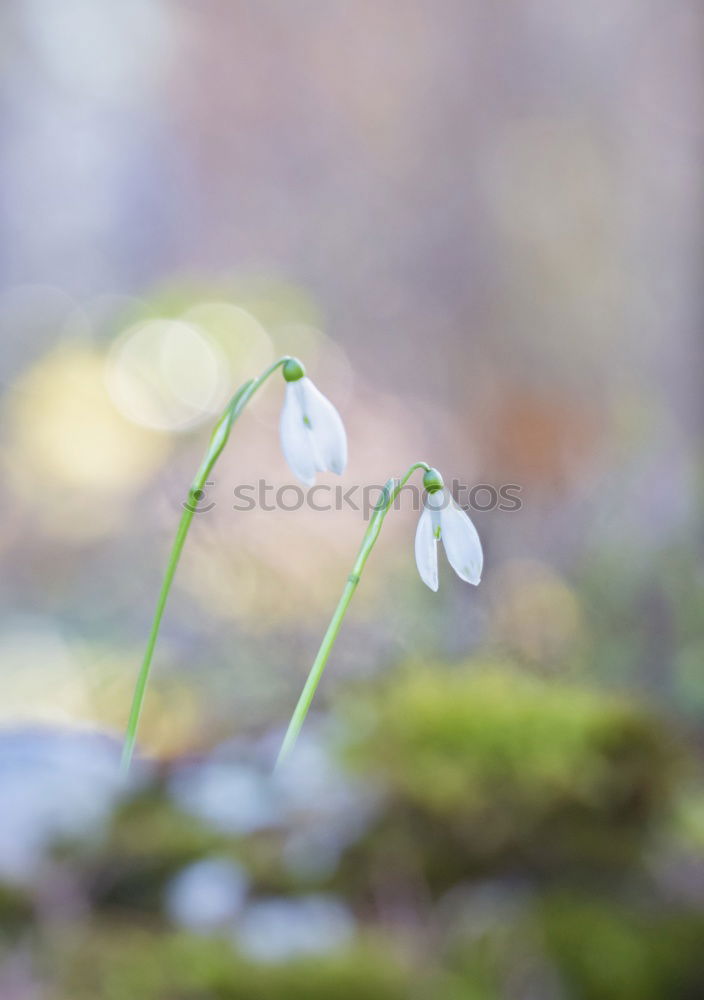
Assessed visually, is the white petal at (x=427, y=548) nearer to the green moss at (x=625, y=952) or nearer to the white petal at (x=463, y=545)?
the white petal at (x=463, y=545)

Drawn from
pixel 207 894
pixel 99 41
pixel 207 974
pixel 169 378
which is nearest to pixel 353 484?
pixel 169 378

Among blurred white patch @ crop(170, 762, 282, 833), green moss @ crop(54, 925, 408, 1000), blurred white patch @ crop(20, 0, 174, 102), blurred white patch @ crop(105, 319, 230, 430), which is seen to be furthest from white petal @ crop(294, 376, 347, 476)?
blurred white patch @ crop(20, 0, 174, 102)

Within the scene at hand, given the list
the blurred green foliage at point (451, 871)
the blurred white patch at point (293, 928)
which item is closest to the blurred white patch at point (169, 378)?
the blurred green foliage at point (451, 871)

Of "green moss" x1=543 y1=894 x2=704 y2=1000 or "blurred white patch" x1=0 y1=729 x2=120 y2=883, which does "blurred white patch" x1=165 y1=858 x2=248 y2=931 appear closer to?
"blurred white patch" x1=0 y1=729 x2=120 y2=883

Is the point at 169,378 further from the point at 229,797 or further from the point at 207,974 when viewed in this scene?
the point at 207,974

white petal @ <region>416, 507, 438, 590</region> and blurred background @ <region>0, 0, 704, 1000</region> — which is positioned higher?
blurred background @ <region>0, 0, 704, 1000</region>

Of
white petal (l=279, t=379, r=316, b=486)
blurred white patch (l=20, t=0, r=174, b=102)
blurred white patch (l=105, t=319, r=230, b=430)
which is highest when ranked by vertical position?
blurred white patch (l=20, t=0, r=174, b=102)

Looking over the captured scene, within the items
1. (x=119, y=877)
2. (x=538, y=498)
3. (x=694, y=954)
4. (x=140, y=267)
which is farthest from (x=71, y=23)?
(x=694, y=954)
